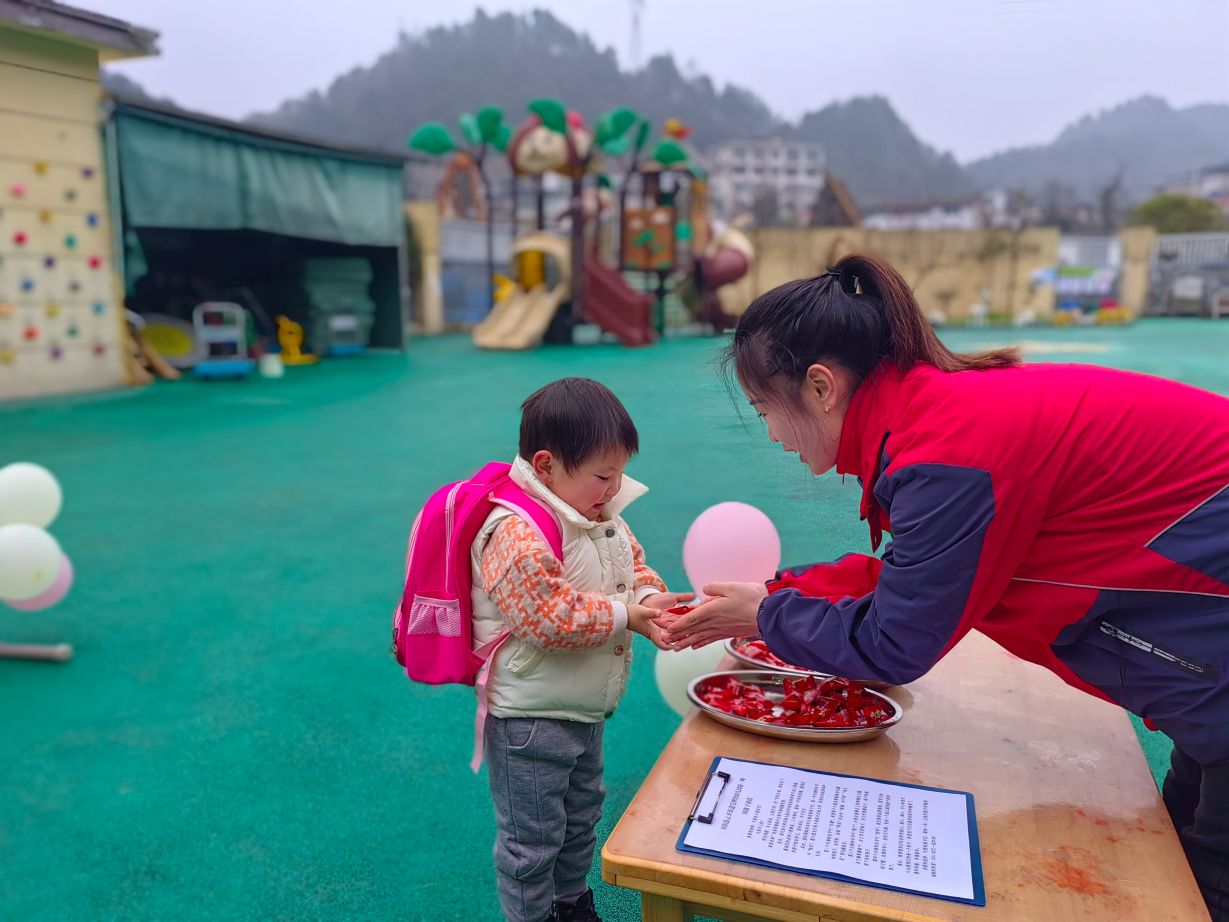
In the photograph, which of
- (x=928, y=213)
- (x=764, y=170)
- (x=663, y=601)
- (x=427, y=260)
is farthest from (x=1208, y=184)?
(x=663, y=601)

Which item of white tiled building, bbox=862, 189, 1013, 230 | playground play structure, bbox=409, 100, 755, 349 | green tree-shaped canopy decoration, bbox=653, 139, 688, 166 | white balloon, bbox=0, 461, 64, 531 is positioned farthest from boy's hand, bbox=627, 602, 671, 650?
white tiled building, bbox=862, 189, 1013, 230

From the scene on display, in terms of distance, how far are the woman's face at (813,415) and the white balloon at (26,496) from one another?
3.19 metres

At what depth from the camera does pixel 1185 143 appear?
68750 millimetres

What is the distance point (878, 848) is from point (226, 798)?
2.02m

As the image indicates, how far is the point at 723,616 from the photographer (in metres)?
1.61

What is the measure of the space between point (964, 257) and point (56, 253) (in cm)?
2478

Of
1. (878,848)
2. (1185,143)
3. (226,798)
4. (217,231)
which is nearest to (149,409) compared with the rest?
(217,231)

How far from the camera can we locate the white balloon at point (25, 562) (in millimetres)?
3367

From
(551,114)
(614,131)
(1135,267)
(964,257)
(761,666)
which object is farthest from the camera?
(964,257)

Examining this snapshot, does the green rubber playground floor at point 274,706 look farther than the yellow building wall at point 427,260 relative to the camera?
No

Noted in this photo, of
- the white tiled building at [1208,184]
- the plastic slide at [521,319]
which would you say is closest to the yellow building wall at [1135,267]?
the white tiled building at [1208,184]

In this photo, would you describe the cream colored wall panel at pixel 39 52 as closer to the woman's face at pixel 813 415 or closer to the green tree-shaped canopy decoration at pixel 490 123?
the woman's face at pixel 813 415

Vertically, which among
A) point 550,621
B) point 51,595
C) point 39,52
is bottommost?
point 51,595

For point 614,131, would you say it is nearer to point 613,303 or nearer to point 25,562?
point 613,303
